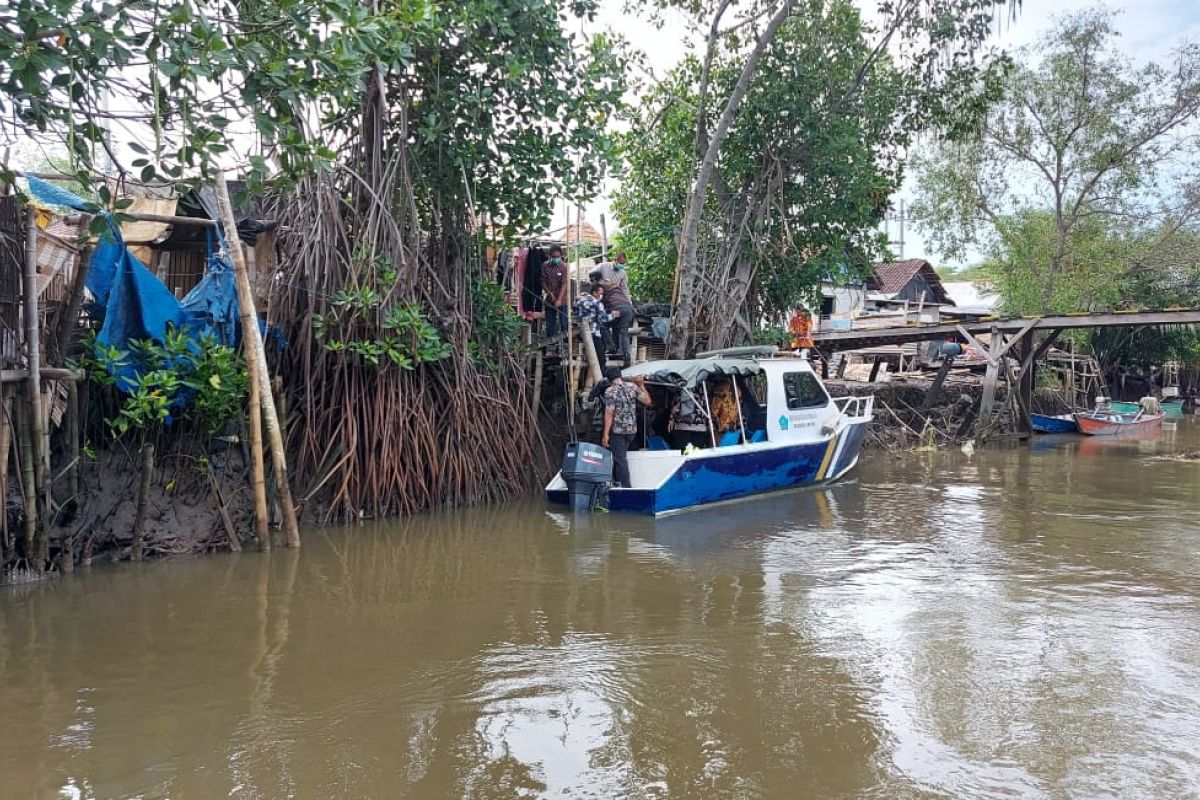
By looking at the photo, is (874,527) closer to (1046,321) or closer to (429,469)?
(429,469)

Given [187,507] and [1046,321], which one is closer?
[187,507]

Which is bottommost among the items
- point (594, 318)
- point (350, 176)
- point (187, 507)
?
point (187, 507)

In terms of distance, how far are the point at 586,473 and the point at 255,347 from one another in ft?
11.3

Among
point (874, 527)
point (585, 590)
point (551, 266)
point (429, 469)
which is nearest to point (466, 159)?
point (551, 266)

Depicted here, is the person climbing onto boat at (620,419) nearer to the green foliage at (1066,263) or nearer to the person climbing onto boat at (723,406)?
the person climbing onto boat at (723,406)

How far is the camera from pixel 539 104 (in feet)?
31.5

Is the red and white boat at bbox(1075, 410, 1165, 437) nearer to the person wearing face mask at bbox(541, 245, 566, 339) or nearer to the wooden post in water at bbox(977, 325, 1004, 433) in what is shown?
the wooden post in water at bbox(977, 325, 1004, 433)

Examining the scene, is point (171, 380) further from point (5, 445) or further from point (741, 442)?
point (741, 442)

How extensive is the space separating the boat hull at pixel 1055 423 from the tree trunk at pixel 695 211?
12.7 meters

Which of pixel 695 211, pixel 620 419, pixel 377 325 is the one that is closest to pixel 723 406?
pixel 620 419

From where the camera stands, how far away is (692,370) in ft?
30.9

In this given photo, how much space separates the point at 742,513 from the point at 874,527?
55.6 inches

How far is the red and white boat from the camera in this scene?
68.9ft

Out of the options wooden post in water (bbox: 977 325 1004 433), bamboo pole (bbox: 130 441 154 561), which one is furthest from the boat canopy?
wooden post in water (bbox: 977 325 1004 433)
